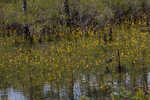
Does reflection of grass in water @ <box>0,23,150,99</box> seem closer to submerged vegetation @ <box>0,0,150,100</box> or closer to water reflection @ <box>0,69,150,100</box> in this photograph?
submerged vegetation @ <box>0,0,150,100</box>

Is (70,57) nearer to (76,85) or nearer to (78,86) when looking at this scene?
(76,85)

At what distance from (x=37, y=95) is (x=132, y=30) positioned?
13513 millimetres

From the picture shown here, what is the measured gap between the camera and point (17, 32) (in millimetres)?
29453

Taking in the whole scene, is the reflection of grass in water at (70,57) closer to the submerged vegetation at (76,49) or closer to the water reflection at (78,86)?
the submerged vegetation at (76,49)

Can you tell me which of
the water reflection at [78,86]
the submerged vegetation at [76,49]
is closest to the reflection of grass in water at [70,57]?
the submerged vegetation at [76,49]

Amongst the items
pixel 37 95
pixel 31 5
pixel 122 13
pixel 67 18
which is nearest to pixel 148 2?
pixel 122 13

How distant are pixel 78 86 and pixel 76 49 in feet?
26.0

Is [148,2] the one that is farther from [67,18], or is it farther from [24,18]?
[24,18]

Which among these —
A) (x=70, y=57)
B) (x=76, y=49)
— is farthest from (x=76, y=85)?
(x=76, y=49)

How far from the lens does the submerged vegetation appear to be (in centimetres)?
1168

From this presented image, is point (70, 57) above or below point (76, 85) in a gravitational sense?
above

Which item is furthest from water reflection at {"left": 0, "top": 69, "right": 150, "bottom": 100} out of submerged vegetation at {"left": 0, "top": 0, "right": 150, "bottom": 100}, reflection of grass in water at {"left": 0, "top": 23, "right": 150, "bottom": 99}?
reflection of grass in water at {"left": 0, "top": 23, "right": 150, "bottom": 99}

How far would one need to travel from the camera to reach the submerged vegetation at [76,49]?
11.7 m

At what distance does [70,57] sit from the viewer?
17391 millimetres
